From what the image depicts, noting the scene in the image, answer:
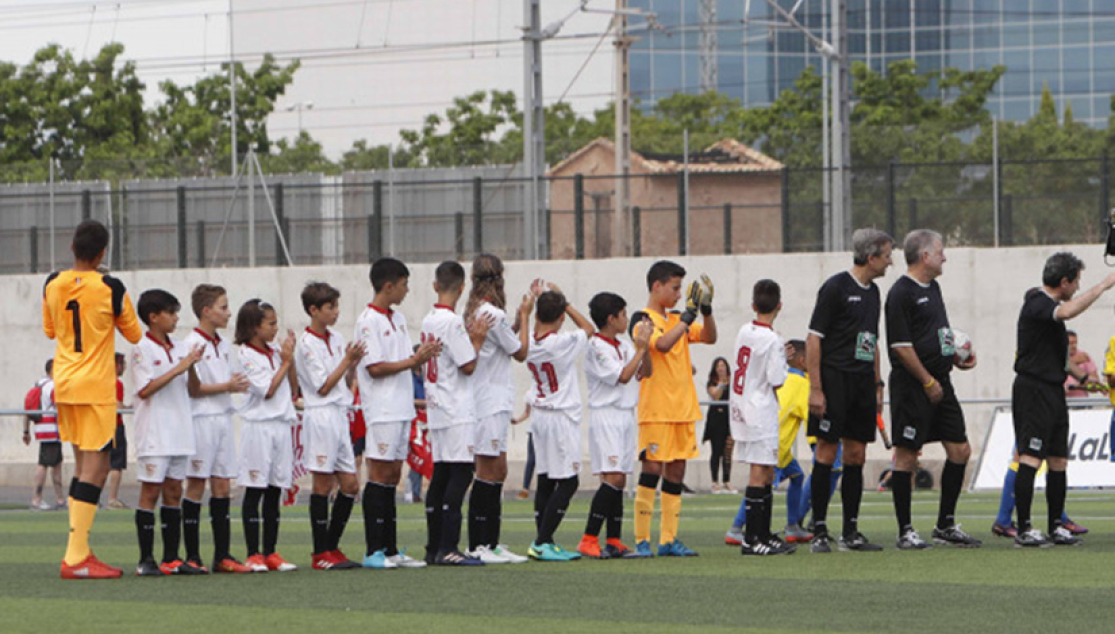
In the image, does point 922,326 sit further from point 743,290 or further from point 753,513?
point 743,290

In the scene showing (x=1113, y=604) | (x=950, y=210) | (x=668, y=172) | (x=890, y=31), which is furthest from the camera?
(x=890, y=31)

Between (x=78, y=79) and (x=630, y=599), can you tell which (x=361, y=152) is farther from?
(x=630, y=599)

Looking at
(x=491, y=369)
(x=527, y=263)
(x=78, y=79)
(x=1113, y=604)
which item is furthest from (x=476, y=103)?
(x=1113, y=604)

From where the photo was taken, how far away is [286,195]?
104ft

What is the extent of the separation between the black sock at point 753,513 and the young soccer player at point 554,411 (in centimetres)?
114

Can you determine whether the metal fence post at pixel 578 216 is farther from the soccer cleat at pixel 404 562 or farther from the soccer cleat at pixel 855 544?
the soccer cleat at pixel 404 562

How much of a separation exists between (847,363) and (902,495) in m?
1.06

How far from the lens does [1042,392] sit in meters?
12.7

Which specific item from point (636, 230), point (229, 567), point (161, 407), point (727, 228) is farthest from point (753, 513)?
point (636, 230)

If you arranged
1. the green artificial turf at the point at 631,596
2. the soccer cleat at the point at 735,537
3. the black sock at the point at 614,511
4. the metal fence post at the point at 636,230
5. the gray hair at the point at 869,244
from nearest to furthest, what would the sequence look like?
the green artificial turf at the point at 631,596
the gray hair at the point at 869,244
the black sock at the point at 614,511
the soccer cleat at the point at 735,537
the metal fence post at the point at 636,230

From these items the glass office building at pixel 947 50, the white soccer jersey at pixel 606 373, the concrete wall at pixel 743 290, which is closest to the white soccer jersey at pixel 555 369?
the white soccer jersey at pixel 606 373

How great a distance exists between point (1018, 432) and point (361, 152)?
24.8 metres

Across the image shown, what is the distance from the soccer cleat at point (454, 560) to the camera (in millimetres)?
12391

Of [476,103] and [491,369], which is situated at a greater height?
[476,103]
